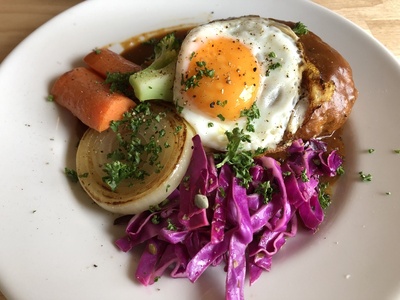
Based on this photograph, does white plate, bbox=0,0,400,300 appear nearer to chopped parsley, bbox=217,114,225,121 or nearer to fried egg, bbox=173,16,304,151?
fried egg, bbox=173,16,304,151

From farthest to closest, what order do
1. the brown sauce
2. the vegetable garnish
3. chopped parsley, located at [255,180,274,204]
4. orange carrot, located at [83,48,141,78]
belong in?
orange carrot, located at [83,48,141,78] < the brown sauce < the vegetable garnish < chopped parsley, located at [255,180,274,204]

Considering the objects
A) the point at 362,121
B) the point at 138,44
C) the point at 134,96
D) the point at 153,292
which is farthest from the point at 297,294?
the point at 138,44

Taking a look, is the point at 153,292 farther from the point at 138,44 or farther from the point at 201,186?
the point at 138,44

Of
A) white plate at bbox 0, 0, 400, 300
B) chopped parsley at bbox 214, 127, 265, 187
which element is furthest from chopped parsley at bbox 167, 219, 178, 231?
chopped parsley at bbox 214, 127, 265, 187

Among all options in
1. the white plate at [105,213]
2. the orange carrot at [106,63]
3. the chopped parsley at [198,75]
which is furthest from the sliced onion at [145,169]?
the orange carrot at [106,63]

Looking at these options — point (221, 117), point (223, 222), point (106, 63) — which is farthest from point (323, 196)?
point (106, 63)

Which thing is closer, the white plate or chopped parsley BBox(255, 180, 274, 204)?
the white plate

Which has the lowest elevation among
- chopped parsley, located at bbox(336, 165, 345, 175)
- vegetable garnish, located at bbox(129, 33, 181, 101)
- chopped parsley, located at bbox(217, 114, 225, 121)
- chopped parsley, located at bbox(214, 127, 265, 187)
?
chopped parsley, located at bbox(336, 165, 345, 175)
